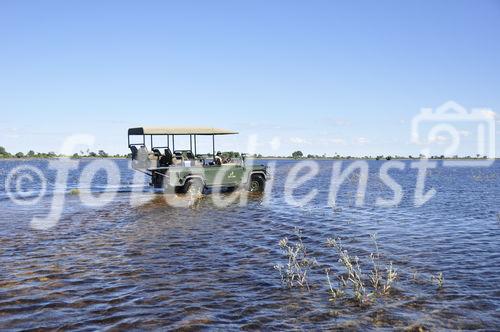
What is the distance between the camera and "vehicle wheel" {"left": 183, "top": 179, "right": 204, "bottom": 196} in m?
20.3

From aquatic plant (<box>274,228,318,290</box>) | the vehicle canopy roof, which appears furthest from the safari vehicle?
aquatic plant (<box>274,228,318,290</box>)

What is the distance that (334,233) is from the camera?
12.1 meters

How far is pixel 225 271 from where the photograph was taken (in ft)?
26.7

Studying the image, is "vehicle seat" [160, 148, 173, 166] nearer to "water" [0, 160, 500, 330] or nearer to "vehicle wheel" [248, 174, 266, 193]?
"vehicle wheel" [248, 174, 266, 193]

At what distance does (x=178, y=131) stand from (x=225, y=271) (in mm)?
12810

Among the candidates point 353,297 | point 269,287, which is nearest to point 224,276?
point 269,287

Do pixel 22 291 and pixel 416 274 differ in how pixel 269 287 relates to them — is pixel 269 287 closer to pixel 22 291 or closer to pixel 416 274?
pixel 416 274

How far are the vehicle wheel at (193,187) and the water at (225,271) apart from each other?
467cm

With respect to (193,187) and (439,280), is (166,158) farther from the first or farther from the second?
(439,280)

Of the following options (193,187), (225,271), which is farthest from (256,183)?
(225,271)

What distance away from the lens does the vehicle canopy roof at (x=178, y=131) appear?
1916 cm

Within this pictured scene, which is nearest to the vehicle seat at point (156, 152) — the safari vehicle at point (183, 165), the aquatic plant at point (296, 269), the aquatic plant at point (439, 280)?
the safari vehicle at point (183, 165)

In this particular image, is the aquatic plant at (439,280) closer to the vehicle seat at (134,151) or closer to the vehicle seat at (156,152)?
the vehicle seat at (156,152)

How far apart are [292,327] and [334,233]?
22.3 ft
